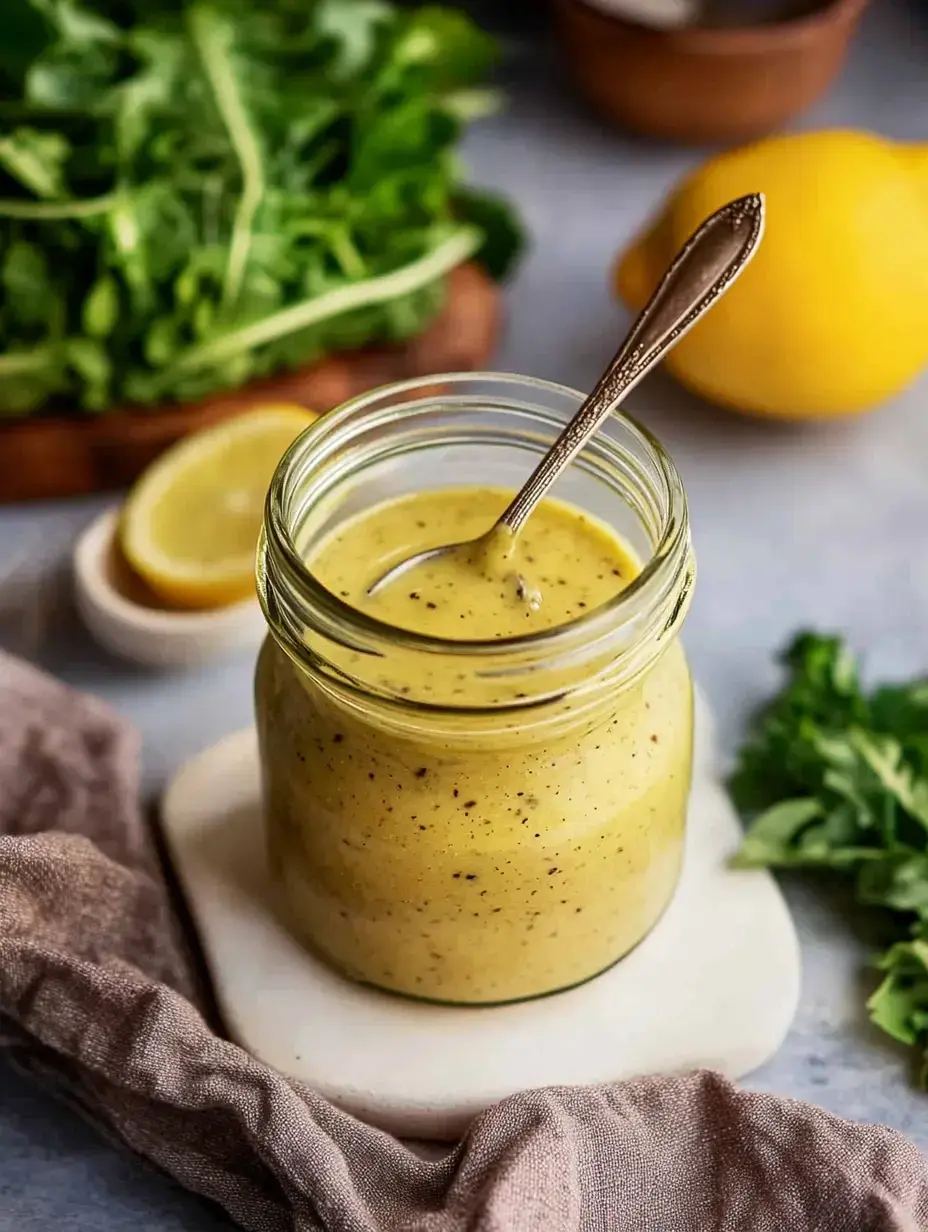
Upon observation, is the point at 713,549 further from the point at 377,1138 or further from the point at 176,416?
the point at 377,1138

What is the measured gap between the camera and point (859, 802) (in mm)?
1147

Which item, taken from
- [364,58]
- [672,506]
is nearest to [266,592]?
[672,506]

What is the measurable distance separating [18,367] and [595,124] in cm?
93

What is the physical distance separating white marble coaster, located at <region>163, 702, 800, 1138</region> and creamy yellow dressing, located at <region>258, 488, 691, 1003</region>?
1.0 inches

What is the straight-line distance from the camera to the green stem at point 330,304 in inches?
59.3

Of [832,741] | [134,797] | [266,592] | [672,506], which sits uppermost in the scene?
[672,506]

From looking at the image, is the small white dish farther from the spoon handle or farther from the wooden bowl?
the wooden bowl

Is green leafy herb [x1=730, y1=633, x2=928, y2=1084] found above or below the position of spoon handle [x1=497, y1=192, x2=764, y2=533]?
below

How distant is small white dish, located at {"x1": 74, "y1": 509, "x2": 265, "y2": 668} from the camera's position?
4.39 feet

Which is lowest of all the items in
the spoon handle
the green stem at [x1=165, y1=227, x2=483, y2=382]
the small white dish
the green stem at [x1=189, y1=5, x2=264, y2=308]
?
the small white dish

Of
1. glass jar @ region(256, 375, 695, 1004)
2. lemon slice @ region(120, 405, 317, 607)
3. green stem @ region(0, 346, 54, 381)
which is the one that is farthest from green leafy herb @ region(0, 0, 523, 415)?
glass jar @ region(256, 375, 695, 1004)

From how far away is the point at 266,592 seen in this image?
3.14 feet

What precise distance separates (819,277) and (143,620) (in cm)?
69

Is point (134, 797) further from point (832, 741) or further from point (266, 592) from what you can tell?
point (832, 741)
